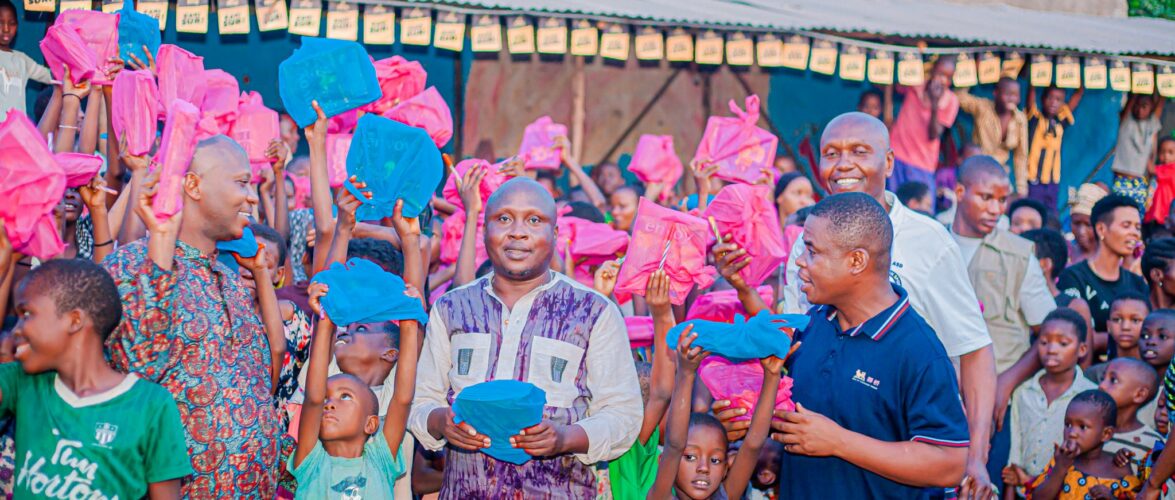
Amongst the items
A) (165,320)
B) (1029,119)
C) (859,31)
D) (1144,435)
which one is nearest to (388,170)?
(165,320)

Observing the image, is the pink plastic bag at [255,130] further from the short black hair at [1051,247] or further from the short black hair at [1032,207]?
the short black hair at [1032,207]

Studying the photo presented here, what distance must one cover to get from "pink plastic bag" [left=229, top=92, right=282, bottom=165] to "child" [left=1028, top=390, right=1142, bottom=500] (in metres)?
4.28

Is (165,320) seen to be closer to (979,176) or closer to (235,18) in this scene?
(979,176)

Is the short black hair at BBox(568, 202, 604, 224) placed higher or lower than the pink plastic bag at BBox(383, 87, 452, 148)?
lower

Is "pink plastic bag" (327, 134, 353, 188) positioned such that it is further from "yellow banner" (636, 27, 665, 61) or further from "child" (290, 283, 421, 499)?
"yellow banner" (636, 27, 665, 61)

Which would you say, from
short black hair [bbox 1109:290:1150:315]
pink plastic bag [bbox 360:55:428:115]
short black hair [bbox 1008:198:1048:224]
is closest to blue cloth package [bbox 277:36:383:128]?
pink plastic bag [bbox 360:55:428:115]

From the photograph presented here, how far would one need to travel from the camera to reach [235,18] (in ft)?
26.2

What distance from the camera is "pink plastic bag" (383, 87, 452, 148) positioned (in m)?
5.66

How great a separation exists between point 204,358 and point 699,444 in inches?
75.4

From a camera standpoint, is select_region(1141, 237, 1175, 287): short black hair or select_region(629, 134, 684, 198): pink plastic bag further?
select_region(629, 134, 684, 198): pink plastic bag

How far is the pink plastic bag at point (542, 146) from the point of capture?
7.61 meters

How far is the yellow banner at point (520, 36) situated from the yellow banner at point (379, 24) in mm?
915

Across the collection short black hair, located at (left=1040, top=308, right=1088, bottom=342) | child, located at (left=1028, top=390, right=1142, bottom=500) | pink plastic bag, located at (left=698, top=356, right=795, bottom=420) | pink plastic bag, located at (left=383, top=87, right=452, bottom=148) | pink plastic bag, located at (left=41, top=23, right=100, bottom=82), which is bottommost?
child, located at (left=1028, top=390, right=1142, bottom=500)

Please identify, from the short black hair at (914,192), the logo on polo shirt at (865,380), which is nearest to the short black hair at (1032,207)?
the short black hair at (914,192)
